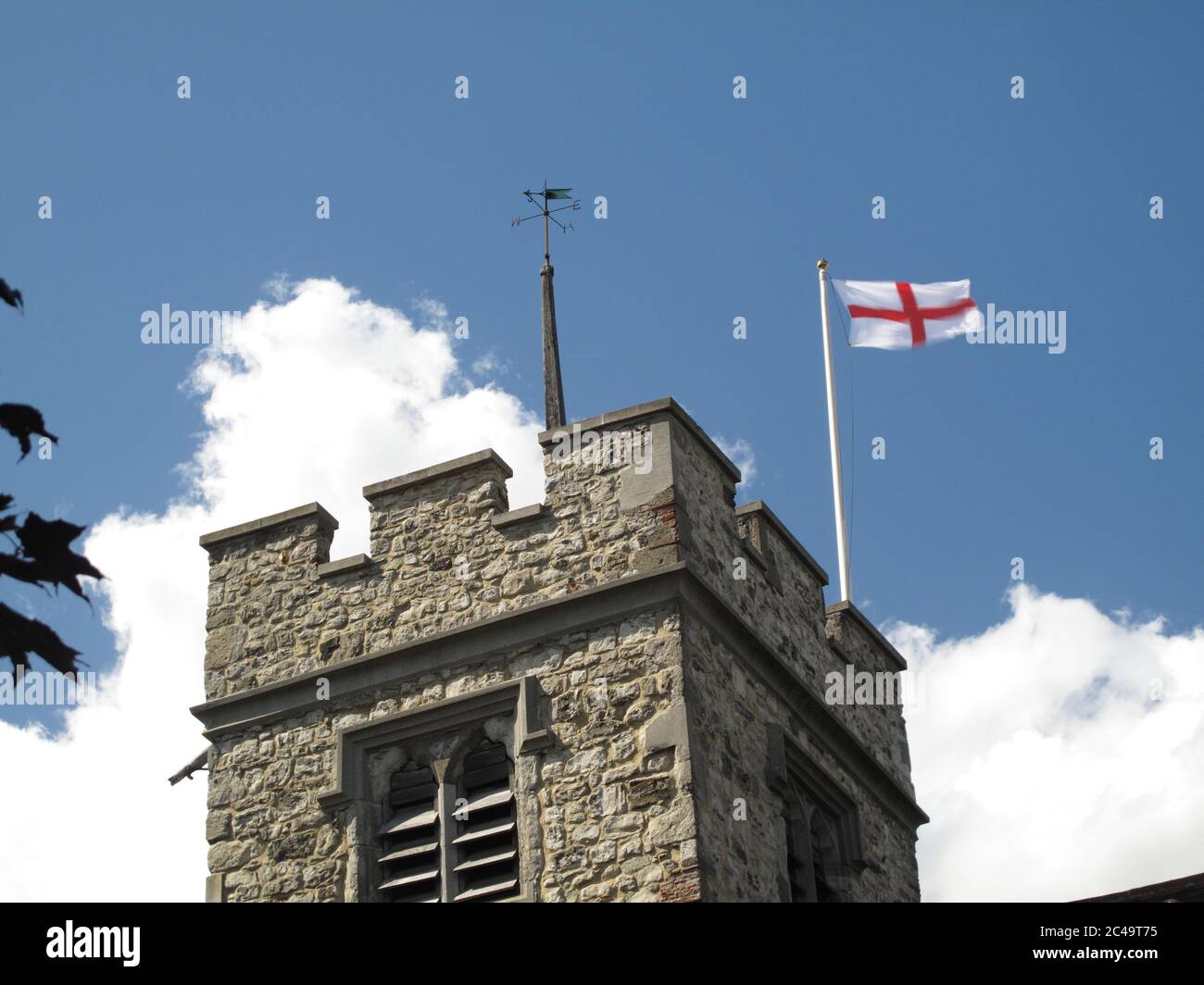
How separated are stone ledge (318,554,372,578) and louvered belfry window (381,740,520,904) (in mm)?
1645

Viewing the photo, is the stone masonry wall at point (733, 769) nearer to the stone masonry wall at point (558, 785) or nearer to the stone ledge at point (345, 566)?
the stone masonry wall at point (558, 785)

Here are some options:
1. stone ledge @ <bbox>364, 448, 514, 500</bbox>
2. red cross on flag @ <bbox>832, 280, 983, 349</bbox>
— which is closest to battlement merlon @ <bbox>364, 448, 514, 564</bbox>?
stone ledge @ <bbox>364, 448, 514, 500</bbox>

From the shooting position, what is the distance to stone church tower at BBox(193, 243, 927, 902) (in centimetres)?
1500

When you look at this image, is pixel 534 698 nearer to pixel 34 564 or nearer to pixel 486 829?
pixel 486 829

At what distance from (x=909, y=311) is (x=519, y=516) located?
30.3ft

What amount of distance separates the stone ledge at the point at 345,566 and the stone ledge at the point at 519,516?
1062 millimetres

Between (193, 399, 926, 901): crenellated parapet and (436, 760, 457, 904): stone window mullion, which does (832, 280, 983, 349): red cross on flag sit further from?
(436, 760, 457, 904): stone window mullion

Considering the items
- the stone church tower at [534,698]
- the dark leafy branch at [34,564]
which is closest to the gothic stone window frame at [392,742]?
the stone church tower at [534,698]

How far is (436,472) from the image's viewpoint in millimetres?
16734

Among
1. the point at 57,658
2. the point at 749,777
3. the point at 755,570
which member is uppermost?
the point at 755,570

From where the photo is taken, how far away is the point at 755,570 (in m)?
17.0
